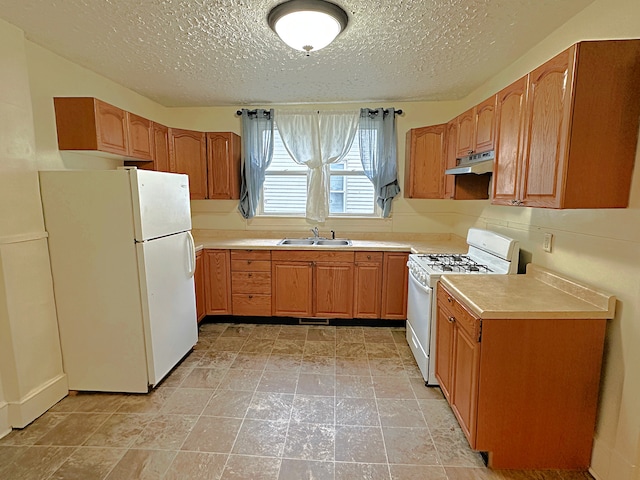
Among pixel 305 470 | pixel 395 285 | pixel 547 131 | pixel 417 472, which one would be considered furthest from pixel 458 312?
pixel 395 285

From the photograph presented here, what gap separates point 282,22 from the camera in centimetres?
183

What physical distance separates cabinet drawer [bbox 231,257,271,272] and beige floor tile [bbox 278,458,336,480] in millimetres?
1934

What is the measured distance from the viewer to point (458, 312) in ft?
6.15

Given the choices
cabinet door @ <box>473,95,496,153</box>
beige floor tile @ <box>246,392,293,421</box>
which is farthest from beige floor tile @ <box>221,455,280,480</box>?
cabinet door @ <box>473,95,496,153</box>

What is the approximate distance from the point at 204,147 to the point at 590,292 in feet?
11.4

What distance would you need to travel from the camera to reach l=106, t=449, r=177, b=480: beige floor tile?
5.38 feet

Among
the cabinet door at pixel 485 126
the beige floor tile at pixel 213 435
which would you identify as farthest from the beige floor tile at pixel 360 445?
the cabinet door at pixel 485 126

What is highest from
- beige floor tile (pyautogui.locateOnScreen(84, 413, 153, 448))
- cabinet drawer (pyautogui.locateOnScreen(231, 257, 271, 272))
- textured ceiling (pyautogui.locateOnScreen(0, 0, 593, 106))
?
textured ceiling (pyautogui.locateOnScreen(0, 0, 593, 106))

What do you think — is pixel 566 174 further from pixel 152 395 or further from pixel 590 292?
pixel 152 395

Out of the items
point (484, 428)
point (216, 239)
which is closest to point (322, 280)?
point (216, 239)

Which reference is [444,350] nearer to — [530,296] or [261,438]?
[530,296]

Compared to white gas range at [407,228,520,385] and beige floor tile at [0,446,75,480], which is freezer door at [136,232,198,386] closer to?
beige floor tile at [0,446,75,480]

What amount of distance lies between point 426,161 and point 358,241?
111cm

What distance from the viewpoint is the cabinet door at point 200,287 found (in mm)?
3334
